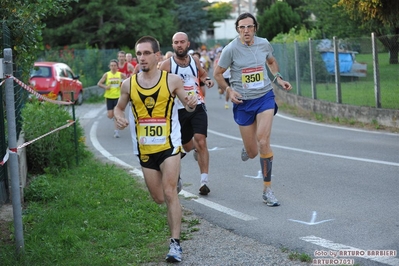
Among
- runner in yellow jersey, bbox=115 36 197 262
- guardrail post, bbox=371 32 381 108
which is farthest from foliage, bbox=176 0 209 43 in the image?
runner in yellow jersey, bbox=115 36 197 262

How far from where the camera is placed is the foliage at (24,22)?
10008 millimetres

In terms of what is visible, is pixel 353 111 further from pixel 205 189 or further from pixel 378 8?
pixel 205 189

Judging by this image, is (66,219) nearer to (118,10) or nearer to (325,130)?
(325,130)

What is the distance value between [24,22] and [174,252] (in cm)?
493

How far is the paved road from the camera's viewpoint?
6969mm

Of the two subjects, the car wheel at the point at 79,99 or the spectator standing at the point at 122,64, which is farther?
the car wheel at the point at 79,99

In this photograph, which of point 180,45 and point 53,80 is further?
point 53,80

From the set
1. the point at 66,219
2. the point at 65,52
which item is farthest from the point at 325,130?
the point at 65,52

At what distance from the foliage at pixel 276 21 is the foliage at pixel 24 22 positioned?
1292 inches

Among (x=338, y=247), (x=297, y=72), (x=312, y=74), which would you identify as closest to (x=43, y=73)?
(x=297, y=72)

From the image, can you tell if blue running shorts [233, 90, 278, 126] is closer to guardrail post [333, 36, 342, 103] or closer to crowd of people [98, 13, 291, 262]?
crowd of people [98, 13, 291, 262]

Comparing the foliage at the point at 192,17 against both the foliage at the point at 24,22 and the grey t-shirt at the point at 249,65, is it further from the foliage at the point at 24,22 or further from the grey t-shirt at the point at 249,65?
the grey t-shirt at the point at 249,65

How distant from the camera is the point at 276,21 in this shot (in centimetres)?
4334

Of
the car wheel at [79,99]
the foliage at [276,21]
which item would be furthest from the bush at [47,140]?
the foliage at [276,21]
